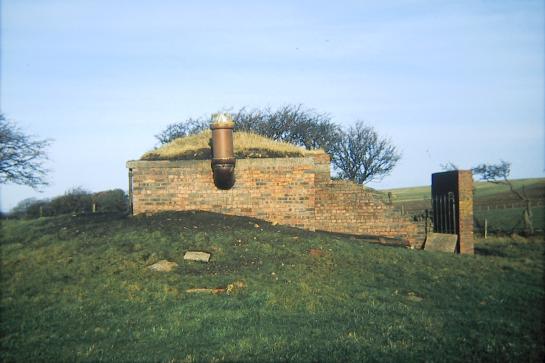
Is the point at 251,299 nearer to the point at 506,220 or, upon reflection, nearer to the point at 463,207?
the point at 463,207

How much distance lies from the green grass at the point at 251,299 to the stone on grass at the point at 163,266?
0.19 metres

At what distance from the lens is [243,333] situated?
6832 mm

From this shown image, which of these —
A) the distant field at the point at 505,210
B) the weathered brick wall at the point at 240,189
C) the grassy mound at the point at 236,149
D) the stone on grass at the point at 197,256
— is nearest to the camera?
the stone on grass at the point at 197,256

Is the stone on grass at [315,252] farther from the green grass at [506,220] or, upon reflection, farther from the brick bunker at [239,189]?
the green grass at [506,220]

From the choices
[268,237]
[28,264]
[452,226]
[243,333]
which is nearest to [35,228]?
[28,264]

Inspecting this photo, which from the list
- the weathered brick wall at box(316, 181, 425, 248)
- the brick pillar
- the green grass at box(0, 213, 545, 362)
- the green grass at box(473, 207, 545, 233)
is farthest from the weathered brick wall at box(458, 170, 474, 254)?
the green grass at box(473, 207, 545, 233)

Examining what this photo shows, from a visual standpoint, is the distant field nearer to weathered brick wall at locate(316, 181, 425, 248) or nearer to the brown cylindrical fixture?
weathered brick wall at locate(316, 181, 425, 248)

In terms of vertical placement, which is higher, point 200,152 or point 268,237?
point 200,152

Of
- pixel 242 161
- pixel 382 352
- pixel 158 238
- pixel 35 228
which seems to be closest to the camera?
pixel 382 352

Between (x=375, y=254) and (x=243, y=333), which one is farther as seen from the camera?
(x=375, y=254)

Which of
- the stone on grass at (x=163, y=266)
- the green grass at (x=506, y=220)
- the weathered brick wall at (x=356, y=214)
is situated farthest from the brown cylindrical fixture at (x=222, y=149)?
the green grass at (x=506, y=220)

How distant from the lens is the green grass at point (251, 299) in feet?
21.0

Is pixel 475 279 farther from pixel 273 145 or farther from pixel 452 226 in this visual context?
pixel 273 145

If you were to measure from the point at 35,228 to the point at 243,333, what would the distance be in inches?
447
